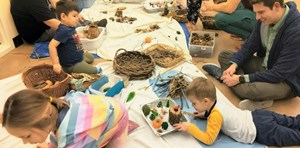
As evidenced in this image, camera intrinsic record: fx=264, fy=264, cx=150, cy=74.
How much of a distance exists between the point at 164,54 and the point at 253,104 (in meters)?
0.91

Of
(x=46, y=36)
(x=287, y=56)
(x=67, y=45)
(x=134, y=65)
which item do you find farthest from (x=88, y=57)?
(x=287, y=56)

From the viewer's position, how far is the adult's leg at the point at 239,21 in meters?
2.52

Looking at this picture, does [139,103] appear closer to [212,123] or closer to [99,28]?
[212,123]

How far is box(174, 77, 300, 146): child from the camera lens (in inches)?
59.4

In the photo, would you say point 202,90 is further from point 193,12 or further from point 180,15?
point 180,15

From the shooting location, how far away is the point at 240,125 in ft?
5.10

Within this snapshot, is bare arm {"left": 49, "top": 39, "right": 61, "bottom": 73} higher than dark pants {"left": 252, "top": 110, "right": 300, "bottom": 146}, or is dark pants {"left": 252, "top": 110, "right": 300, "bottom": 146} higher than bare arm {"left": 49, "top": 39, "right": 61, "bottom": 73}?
bare arm {"left": 49, "top": 39, "right": 61, "bottom": 73}

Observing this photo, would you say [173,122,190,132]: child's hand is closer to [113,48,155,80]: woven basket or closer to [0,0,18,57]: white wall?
[113,48,155,80]: woven basket

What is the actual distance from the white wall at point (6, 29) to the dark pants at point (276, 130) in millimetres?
2423

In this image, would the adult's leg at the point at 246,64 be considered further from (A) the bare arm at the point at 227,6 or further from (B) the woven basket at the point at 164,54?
(A) the bare arm at the point at 227,6

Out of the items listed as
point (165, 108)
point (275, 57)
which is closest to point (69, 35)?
point (165, 108)

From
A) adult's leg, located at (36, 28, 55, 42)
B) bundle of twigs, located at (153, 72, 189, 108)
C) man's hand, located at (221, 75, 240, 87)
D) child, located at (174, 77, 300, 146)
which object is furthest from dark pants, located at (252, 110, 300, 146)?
adult's leg, located at (36, 28, 55, 42)

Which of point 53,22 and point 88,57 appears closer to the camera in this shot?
point 88,57

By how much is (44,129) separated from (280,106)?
165 centimetres
